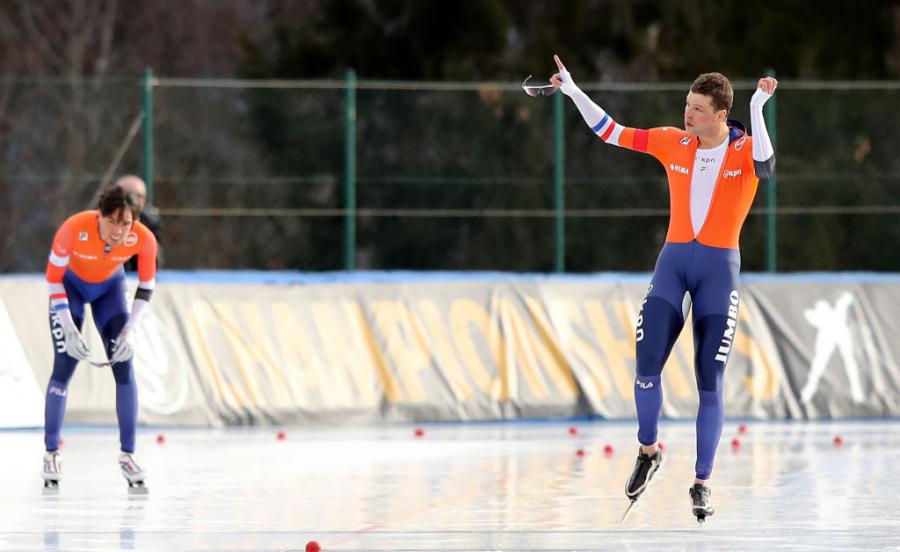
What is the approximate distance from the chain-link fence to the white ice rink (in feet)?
17.7

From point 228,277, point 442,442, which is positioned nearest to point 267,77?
point 228,277

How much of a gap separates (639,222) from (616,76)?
9059 mm

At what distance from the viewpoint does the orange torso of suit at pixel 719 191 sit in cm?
991

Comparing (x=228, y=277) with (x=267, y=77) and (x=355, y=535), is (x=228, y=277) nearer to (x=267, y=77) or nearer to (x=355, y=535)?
(x=355, y=535)

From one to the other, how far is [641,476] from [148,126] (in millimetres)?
10729

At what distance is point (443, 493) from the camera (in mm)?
11469

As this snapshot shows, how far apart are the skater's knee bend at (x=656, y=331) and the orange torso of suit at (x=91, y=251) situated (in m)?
3.45

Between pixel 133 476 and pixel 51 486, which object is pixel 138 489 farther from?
pixel 51 486

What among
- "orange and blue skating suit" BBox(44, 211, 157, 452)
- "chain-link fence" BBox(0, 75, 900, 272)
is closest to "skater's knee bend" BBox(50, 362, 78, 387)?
"orange and blue skating suit" BBox(44, 211, 157, 452)

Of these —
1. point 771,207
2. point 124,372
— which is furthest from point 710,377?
point 771,207

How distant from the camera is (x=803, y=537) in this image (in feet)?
30.5

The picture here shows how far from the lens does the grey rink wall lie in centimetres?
1666

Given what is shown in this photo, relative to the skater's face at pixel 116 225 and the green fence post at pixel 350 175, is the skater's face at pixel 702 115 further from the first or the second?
the green fence post at pixel 350 175

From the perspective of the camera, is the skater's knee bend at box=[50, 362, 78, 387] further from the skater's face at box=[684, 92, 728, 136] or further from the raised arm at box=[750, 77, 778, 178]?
the raised arm at box=[750, 77, 778, 178]
